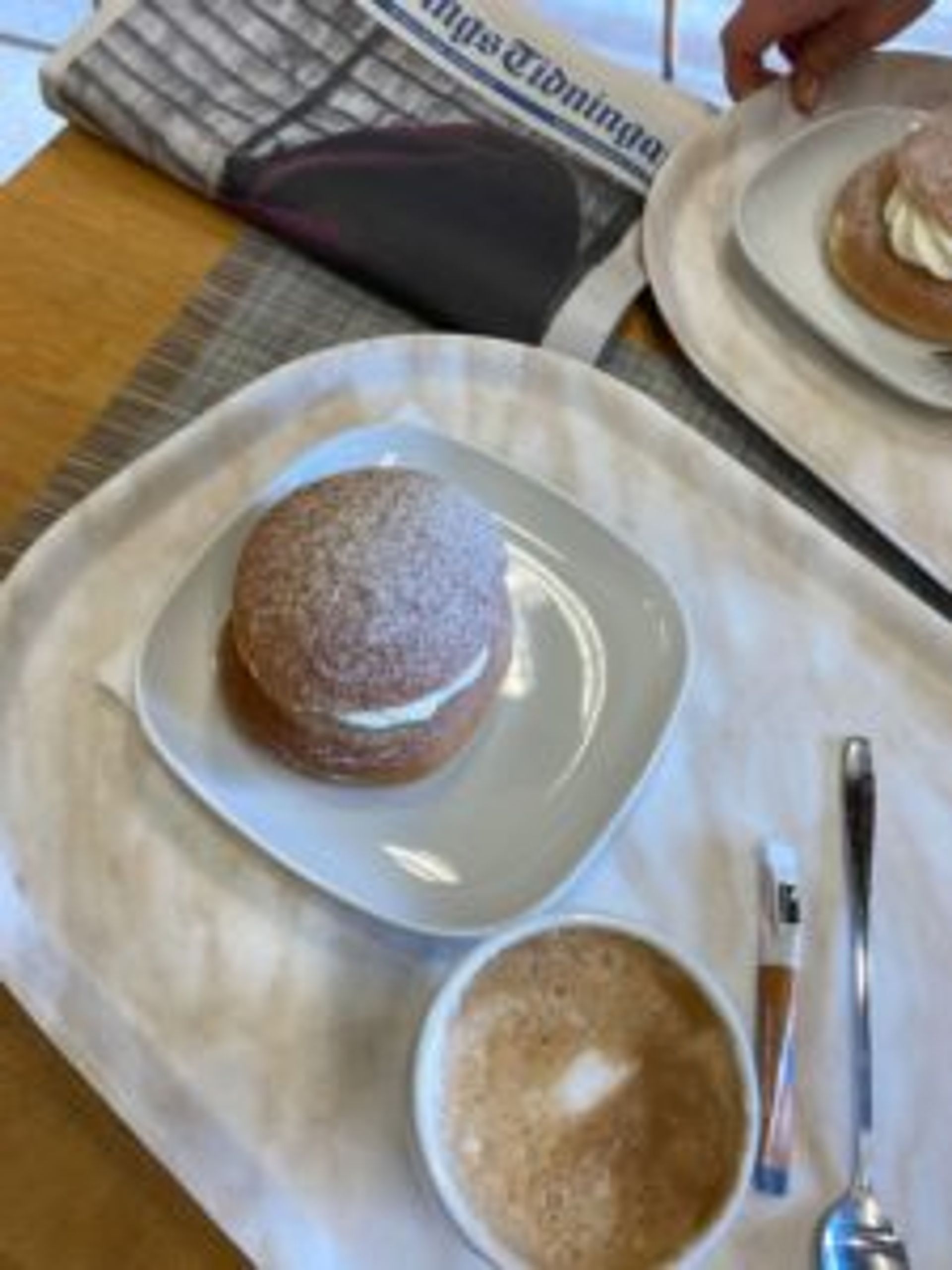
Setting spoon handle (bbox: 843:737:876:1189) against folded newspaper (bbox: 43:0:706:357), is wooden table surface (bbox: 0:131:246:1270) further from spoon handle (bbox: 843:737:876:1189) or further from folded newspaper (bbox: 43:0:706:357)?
spoon handle (bbox: 843:737:876:1189)

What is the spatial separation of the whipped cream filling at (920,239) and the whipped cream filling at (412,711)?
1.37 ft

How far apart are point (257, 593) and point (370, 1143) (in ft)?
0.84

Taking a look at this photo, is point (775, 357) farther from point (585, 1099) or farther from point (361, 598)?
point (585, 1099)

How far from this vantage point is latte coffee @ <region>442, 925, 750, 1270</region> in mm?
537

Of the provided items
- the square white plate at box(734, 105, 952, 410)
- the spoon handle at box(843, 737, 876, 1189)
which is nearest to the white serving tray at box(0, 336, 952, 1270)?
the spoon handle at box(843, 737, 876, 1189)

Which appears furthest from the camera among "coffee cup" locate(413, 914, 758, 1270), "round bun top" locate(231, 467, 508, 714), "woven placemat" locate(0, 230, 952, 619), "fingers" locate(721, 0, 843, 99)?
"fingers" locate(721, 0, 843, 99)

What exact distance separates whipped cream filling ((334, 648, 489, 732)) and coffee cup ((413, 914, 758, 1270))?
0.13 metres

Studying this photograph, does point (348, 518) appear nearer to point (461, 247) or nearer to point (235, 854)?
point (235, 854)

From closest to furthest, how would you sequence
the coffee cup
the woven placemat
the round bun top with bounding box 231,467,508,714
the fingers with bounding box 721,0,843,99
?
the coffee cup → the round bun top with bounding box 231,467,508,714 → the woven placemat → the fingers with bounding box 721,0,843,99

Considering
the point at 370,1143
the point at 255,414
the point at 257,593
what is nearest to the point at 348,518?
the point at 257,593

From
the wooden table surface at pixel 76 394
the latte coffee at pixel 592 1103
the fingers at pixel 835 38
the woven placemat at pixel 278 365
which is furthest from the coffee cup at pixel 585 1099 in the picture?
the fingers at pixel 835 38

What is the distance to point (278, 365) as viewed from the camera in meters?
0.84

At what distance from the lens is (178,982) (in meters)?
0.63

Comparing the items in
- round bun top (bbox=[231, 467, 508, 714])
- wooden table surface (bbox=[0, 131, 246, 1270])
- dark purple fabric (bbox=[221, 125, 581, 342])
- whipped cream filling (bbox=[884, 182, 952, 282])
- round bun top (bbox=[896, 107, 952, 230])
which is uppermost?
round bun top (bbox=[896, 107, 952, 230])
